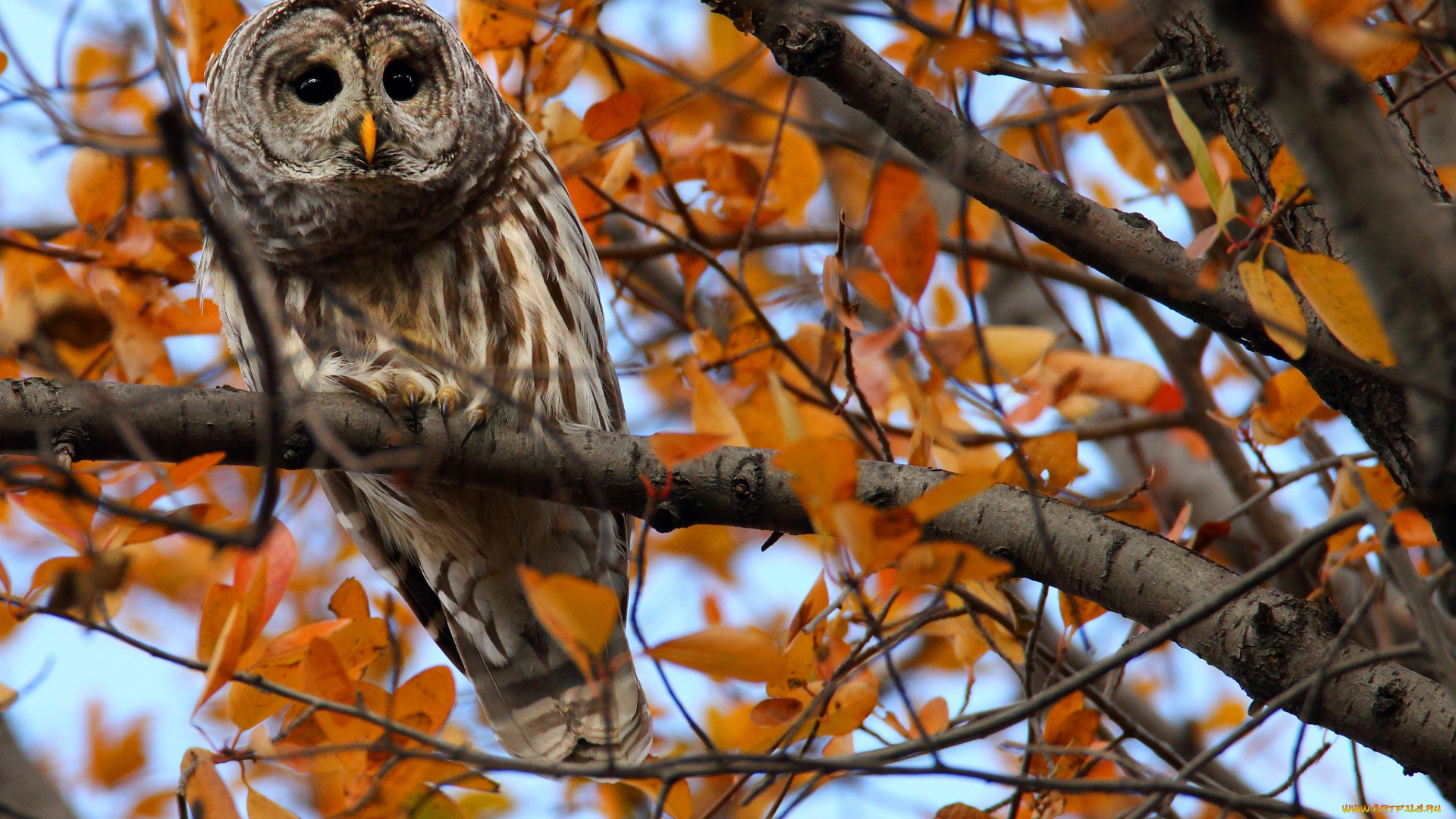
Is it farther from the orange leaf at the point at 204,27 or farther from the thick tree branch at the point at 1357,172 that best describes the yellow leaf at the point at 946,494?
the orange leaf at the point at 204,27

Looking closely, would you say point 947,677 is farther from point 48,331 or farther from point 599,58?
point 48,331

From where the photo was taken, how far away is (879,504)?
1951 millimetres

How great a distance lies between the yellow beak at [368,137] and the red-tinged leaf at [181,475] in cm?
143

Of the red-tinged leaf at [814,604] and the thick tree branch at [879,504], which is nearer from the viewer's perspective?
the thick tree branch at [879,504]

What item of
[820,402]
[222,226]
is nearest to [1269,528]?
[820,402]

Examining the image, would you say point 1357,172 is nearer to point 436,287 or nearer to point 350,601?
point 350,601

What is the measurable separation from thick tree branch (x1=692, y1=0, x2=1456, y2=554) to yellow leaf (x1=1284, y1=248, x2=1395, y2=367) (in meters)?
0.28

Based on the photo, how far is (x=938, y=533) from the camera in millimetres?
1988

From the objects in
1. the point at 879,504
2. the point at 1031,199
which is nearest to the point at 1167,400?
the point at 1031,199

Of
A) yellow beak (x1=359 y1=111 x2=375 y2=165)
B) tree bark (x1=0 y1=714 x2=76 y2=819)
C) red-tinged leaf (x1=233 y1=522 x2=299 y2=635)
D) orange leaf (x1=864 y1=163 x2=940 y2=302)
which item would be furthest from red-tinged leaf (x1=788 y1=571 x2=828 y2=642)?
tree bark (x1=0 y1=714 x2=76 y2=819)

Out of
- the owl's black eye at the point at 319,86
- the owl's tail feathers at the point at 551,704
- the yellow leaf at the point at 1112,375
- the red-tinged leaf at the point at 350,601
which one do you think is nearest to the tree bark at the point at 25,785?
the owl's tail feathers at the point at 551,704

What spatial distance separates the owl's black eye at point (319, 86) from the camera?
349cm

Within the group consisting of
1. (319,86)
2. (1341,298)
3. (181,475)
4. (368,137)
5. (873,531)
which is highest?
(319,86)

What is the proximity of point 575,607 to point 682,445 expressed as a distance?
35 centimetres
